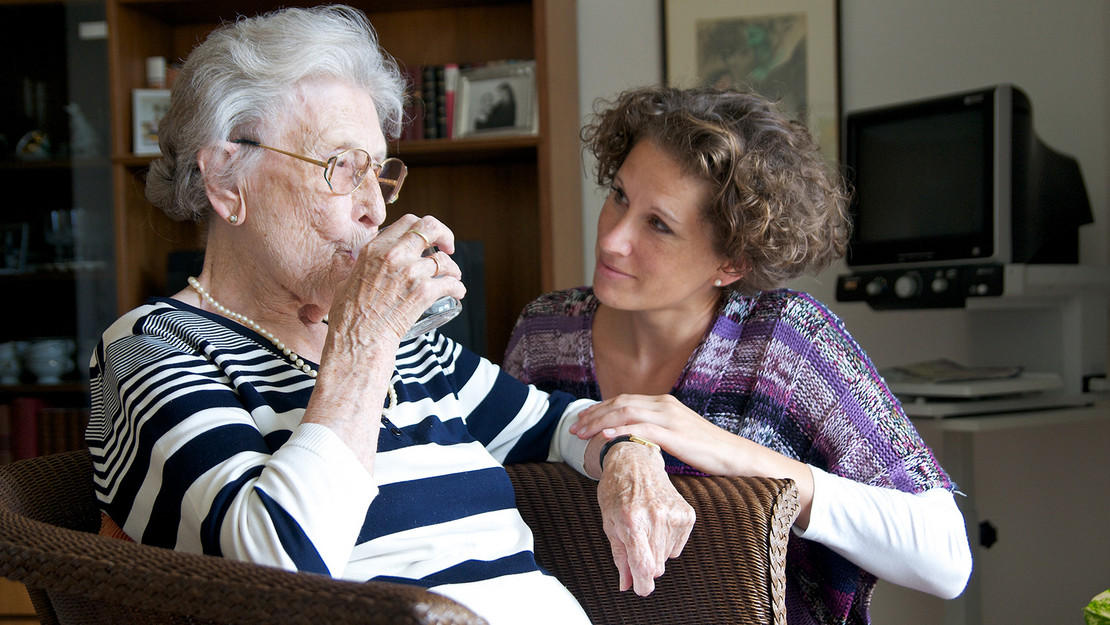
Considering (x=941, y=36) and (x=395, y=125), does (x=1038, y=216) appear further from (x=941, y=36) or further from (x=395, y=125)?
(x=395, y=125)

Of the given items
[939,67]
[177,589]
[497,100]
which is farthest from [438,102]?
[177,589]

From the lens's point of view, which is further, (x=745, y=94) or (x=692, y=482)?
(x=745, y=94)

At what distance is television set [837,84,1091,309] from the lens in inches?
84.5

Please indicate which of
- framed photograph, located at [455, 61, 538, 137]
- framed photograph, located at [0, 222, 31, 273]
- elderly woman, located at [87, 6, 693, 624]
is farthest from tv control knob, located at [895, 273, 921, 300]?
framed photograph, located at [0, 222, 31, 273]

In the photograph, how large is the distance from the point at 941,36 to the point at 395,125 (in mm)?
2074

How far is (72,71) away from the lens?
2.81 m

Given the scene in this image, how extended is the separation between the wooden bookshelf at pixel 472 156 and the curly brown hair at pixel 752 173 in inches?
40.7

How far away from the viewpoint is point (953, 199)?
2.25 meters

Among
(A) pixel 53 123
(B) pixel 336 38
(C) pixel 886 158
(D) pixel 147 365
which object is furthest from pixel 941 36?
(A) pixel 53 123

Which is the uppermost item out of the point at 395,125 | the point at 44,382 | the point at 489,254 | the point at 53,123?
the point at 53,123

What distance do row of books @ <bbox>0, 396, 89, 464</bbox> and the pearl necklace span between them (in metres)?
2.01

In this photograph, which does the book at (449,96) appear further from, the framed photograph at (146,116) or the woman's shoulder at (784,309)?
the woman's shoulder at (784,309)

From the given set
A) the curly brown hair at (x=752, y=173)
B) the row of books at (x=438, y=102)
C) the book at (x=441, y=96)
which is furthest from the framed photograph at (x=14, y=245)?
the curly brown hair at (x=752, y=173)

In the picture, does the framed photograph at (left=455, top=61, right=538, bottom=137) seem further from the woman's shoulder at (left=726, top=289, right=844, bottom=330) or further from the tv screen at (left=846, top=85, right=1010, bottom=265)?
the woman's shoulder at (left=726, top=289, right=844, bottom=330)
